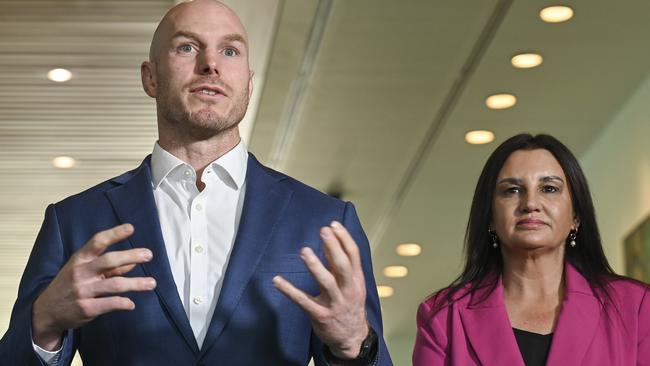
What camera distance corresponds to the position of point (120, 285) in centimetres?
186

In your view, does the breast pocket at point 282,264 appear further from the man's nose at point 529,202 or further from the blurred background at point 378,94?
the blurred background at point 378,94

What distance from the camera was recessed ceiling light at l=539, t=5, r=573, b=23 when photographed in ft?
21.0

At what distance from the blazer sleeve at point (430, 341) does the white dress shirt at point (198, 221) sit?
1014 millimetres

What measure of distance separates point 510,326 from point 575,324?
160mm

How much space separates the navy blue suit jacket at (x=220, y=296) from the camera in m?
2.12

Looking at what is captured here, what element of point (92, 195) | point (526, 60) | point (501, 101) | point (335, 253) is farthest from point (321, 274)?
point (501, 101)

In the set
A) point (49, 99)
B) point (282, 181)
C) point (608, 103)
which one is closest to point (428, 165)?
point (608, 103)

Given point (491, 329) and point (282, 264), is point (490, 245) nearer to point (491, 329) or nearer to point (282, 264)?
point (491, 329)

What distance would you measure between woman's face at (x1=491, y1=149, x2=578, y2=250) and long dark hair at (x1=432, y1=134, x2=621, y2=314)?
0.02 meters

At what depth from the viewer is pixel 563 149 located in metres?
3.47

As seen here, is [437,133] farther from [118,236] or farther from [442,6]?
[118,236]

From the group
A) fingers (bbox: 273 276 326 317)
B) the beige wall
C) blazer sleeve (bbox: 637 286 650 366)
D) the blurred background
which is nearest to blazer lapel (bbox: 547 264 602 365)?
blazer sleeve (bbox: 637 286 650 366)

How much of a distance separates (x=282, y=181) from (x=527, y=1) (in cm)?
423

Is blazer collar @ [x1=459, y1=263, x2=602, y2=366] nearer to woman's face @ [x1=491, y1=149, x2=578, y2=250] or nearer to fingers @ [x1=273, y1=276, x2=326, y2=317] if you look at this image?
woman's face @ [x1=491, y1=149, x2=578, y2=250]
